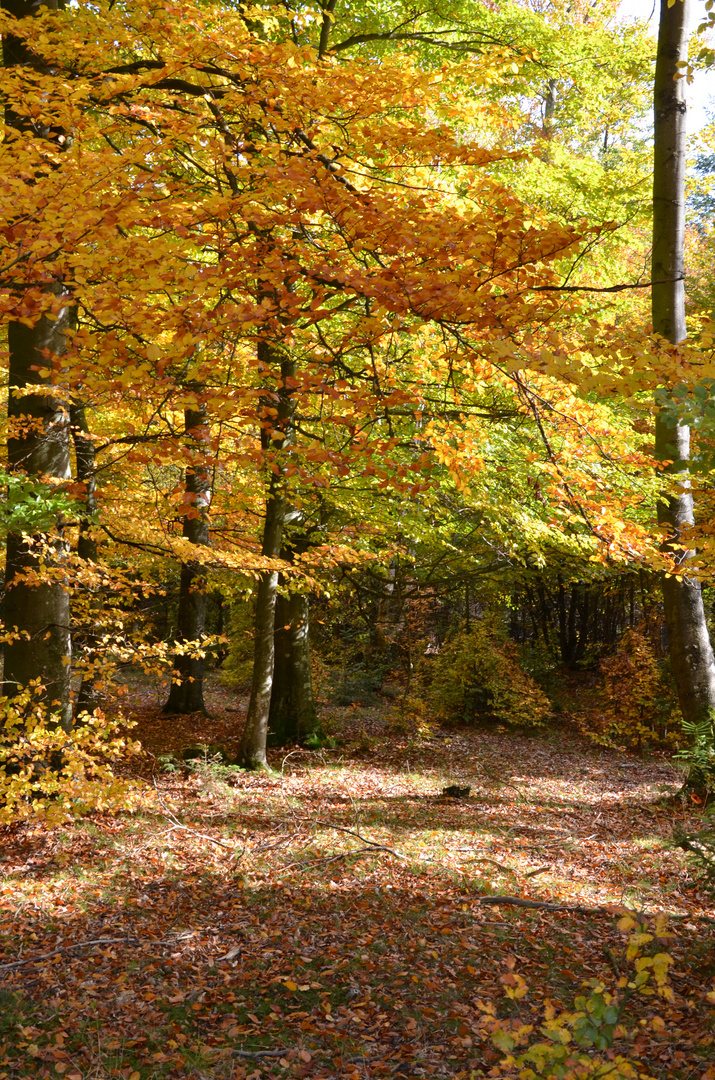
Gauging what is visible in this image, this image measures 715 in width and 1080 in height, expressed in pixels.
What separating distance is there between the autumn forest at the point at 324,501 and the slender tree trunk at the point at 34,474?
33mm

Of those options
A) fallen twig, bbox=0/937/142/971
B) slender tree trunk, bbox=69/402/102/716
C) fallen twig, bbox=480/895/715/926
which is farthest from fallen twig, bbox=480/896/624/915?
slender tree trunk, bbox=69/402/102/716

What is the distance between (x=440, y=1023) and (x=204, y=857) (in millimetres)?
3304

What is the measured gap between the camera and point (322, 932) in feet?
17.7

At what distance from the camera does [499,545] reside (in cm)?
1409

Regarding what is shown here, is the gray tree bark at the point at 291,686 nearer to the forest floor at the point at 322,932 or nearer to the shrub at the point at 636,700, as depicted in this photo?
the forest floor at the point at 322,932

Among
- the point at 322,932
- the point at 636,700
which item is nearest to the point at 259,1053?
the point at 322,932

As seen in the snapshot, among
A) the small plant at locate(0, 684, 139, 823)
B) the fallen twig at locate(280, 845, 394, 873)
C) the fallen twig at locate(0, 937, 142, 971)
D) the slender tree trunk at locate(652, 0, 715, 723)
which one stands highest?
the slender tree trunk at locate(652, 0, 715, 723)

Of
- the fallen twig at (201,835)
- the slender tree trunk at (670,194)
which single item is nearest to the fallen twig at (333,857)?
the fallen twig at (201,835)

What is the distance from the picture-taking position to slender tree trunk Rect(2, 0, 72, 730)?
7113 millimetres

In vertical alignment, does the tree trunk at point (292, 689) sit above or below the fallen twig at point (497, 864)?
above

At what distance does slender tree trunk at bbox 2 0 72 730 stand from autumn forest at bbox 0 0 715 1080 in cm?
3

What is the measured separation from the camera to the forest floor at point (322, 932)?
4008 millimetres

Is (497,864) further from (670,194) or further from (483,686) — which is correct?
(483,686)

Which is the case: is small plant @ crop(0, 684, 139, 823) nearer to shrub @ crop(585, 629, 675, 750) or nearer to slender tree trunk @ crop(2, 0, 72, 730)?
slender tree trunk @ crop(2, 0, 72, 730)
